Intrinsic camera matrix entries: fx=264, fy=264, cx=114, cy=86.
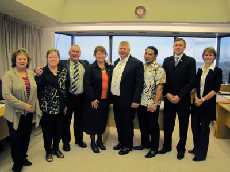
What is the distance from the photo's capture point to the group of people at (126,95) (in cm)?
301

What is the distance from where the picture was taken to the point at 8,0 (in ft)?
11.8

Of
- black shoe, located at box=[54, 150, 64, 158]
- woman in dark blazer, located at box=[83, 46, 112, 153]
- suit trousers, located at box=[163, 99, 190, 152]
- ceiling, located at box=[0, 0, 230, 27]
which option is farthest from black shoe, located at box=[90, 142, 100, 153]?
ceiling, located at box=[0, 0, 230, 27]

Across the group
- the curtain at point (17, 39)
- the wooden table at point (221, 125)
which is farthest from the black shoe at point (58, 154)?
the wooden table at point (221, 125)

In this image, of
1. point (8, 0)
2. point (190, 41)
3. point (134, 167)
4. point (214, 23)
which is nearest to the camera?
point (134, 167)

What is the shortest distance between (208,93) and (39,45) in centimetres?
429

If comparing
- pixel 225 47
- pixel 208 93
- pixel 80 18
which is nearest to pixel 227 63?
pixel 225 47

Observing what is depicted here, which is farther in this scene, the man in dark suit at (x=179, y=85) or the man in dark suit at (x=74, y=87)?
the man in dark suit at (x=74, y=87)

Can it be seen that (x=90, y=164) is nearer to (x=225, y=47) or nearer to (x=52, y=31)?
(x=52, y=31)

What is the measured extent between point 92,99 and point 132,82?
55 cm

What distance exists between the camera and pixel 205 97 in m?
3.12

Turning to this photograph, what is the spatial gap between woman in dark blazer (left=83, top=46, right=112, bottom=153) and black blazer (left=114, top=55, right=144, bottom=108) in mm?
237

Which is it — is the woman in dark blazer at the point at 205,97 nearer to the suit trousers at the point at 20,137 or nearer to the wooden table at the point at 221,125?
the wooden table at the point at 221,125

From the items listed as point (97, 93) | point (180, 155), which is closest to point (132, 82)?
point (97, 93)

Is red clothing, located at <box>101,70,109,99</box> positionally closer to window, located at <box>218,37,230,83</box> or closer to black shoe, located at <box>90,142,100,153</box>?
black shoe, located at <box>90,142,100,153</box>
